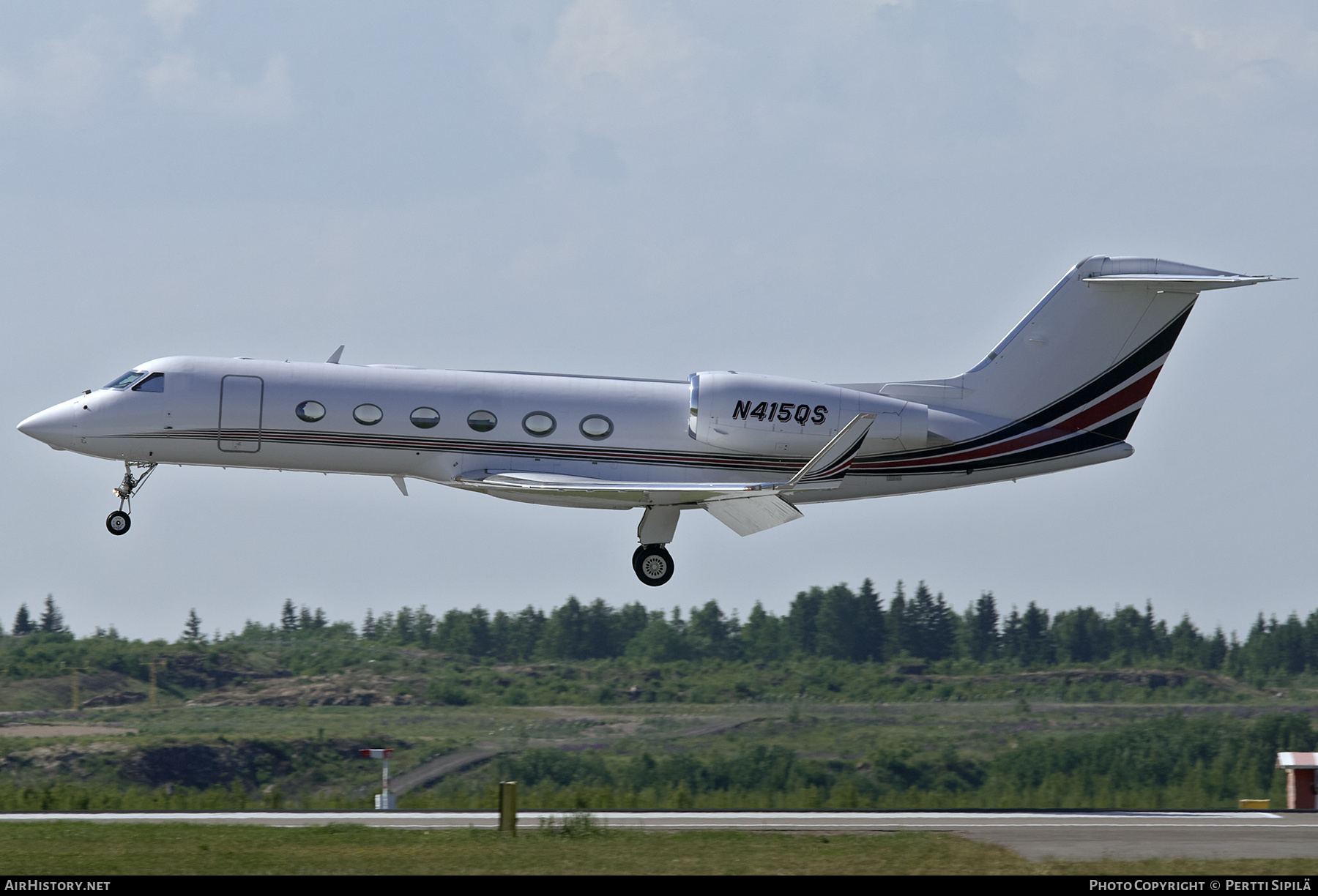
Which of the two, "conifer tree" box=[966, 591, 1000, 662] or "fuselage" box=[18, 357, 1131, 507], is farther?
"conifer tree" box=[966, 591, 1000, 662]

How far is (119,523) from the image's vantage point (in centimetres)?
2695

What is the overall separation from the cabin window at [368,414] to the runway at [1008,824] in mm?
6469

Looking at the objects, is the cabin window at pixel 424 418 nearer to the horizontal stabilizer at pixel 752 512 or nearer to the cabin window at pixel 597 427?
the cabin window at pixel 597 427

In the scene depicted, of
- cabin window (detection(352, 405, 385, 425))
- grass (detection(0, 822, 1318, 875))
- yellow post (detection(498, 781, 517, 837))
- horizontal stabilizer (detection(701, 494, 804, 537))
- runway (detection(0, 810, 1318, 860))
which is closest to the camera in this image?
grass (detection(0, 822, 1318, 875))

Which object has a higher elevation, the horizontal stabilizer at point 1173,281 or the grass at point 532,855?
the horizontal stabilizer at point 1173,281

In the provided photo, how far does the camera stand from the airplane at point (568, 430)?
82.8ft

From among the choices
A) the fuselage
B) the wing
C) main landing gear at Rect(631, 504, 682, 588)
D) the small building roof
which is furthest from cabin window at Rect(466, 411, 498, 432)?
the small building roof

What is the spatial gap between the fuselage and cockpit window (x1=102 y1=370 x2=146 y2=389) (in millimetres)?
48

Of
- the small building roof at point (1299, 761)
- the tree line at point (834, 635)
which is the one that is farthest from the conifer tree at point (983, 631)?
the small building roof at point (1299, 761)

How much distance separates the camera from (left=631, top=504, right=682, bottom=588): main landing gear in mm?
26438

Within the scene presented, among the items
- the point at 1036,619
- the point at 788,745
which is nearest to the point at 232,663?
the point at 788,745

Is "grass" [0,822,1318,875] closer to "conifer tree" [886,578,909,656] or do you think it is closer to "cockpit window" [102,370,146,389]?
"cockpit window" [102,370,146,389]

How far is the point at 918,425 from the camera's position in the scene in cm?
2627
